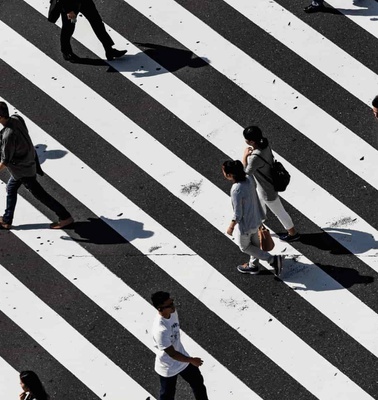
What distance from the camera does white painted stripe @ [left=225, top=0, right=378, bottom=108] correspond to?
17062 millimetres

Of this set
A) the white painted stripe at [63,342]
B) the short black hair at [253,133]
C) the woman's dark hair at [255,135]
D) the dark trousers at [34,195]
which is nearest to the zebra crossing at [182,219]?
the white painted stripe at [63,342]

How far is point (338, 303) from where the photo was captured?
1503 centimetres

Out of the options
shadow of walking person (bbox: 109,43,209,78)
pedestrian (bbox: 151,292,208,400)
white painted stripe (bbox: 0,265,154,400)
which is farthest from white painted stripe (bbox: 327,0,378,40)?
pedestrian (bbox: 151,292,208,400)

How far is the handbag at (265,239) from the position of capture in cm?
1503

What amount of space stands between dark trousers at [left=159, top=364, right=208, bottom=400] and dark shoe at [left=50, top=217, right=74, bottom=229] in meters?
3.04

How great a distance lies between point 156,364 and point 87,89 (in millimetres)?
5032

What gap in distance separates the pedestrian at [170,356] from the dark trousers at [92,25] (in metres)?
5.19

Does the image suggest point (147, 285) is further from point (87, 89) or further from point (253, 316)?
point (87, 89)

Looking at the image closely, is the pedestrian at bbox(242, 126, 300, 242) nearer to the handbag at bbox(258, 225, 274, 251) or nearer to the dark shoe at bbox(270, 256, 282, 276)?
the handbag at bbox(258, 225, 274, 251)

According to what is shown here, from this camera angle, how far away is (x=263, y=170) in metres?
15.0

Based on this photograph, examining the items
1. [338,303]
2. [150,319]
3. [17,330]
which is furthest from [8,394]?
[338,303]

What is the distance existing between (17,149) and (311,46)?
4266 mm

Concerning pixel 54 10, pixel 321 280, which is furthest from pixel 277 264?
pixel 54 10

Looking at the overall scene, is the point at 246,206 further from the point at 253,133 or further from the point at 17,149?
the point at 17,149
